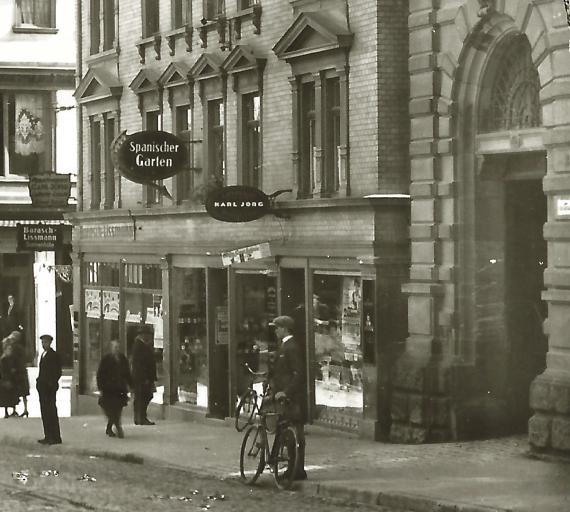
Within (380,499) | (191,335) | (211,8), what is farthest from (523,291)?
(211,8)

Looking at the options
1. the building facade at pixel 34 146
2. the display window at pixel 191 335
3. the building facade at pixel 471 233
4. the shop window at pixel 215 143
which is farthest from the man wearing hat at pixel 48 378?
the building facade at pixel 34 146

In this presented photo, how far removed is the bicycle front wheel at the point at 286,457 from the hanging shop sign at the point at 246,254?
25.8 ft

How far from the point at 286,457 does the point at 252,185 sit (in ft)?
32.0

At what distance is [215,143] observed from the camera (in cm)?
2792

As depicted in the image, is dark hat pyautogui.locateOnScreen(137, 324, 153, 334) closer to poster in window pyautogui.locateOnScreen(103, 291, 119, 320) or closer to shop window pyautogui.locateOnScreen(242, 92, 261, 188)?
poster in window pyautogui.locateOnScreen(103, 291, 119, 320)

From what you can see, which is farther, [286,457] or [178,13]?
[178,13]

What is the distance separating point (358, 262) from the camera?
75.3 feet

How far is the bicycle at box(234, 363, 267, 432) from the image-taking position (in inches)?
987

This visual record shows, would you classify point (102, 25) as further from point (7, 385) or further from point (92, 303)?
point (7, 385)

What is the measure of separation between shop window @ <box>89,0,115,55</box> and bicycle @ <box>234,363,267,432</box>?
838cm

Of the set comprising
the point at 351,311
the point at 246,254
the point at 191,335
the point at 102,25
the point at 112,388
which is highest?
the point at 102,25

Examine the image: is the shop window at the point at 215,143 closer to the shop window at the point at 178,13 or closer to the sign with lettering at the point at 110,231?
the shop window at the point at 178,13

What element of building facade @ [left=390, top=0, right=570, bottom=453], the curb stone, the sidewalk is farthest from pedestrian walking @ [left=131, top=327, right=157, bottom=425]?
the curb stone

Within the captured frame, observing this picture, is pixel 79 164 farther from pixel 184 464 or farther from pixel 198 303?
pixel 184 464
